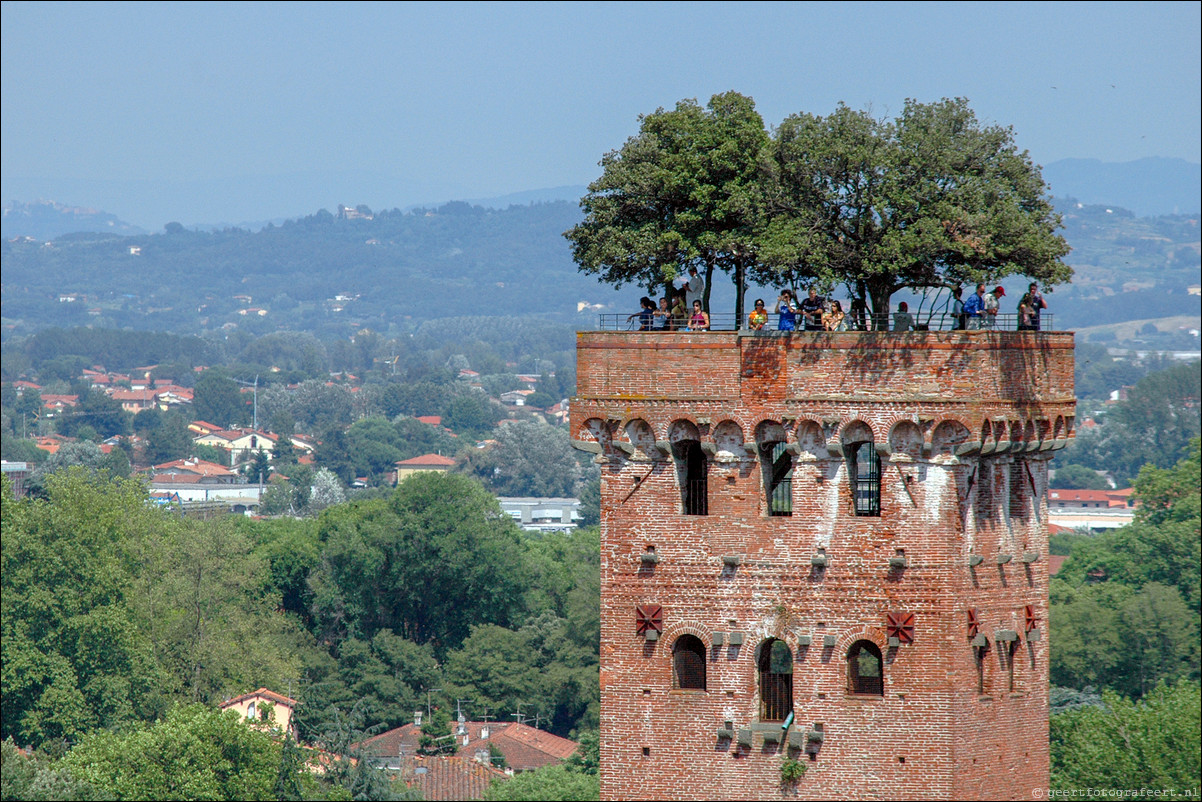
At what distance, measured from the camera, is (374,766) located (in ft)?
223

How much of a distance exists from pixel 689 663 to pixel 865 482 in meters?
3.24

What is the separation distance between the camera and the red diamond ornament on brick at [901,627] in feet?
81.9

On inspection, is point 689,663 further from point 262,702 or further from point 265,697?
point 265,697

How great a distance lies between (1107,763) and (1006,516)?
32.6 m

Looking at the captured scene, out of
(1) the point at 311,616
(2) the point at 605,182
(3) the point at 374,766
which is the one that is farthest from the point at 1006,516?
(1) the point at 311,616

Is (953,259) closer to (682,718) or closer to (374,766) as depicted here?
(682,718)

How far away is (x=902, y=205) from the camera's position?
26.1 m

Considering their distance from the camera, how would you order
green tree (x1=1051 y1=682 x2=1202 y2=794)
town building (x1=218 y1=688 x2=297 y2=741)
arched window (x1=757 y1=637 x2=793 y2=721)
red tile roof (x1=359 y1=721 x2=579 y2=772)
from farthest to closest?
red tile roof (x1=359 y1=721 x2=579 y2=772) → town building (x1=218 y1=688 x2=297 y2=741) → green tree (x1=1051 y1=682 x2=1202 y2=794) → arched window (x1=757 y1=637 x2=793 y2=721)

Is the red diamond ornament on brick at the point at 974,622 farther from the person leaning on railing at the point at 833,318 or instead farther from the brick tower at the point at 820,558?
the person leaning on railing at the point at 833,318

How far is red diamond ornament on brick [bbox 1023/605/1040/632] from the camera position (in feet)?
86.3

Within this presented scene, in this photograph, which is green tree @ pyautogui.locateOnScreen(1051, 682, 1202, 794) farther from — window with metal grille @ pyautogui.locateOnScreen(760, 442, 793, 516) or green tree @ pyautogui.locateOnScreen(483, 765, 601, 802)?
window with metal grille @ pyautogui.locateOnScreen(760, 442, 793, 516)

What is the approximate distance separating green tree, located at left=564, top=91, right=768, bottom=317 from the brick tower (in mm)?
1691

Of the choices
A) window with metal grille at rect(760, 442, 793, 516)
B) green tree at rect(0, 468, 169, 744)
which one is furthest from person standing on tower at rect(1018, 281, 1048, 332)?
green tree at rect(0, 468, 169, 744)

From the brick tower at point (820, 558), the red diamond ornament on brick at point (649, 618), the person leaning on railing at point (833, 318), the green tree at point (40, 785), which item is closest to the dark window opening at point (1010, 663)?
the brick tower at point (820, 558)
